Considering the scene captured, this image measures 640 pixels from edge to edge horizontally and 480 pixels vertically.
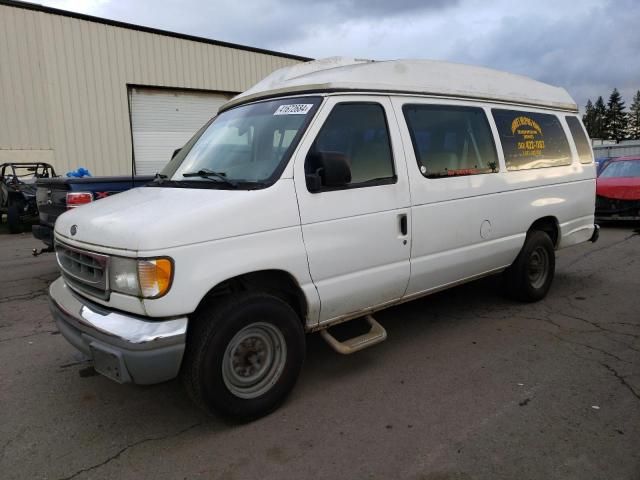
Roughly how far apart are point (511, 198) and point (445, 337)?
4.81 feet

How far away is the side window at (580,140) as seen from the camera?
576cm

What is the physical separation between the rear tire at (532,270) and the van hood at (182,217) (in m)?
2.97

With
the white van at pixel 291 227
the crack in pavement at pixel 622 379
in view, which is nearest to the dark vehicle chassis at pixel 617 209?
the white van at pixel 291 227

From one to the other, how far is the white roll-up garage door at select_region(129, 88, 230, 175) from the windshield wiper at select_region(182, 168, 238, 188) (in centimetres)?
1395

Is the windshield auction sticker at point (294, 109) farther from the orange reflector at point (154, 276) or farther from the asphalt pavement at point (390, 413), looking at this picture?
the asphalt pavement at point (390, 413)

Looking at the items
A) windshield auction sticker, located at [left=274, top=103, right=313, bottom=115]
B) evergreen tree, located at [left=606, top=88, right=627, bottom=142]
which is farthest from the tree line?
windshield auction sticker, located at [left=274, top=103, right=313, bottom=115]

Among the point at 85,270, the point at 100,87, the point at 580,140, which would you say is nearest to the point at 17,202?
the point at 100,87

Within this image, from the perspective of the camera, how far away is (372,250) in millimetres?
3682

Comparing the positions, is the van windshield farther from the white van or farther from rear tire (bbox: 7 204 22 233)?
rear tire (bbox: 7 204 22 233)

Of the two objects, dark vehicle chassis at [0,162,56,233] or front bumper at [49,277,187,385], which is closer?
front bumper at [49,277,187,385]

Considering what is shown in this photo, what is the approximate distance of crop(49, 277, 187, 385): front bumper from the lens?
107 inches

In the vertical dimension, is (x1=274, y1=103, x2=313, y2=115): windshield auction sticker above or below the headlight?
above

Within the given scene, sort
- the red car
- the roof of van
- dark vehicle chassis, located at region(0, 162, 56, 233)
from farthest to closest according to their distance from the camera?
dark vehicle chassis, located at region(0, 162, 56, 233) → the red car → the roof of van

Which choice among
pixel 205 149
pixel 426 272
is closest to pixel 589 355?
pixel 426 272
